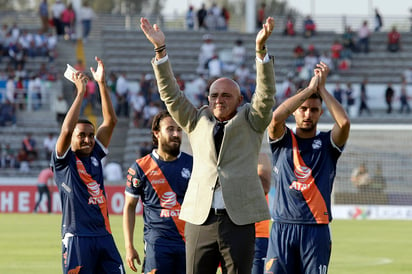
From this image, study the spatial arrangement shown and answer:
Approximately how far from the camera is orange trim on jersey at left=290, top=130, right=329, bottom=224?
8.12 metres

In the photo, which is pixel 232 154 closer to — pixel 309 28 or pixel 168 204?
pixel 168 204

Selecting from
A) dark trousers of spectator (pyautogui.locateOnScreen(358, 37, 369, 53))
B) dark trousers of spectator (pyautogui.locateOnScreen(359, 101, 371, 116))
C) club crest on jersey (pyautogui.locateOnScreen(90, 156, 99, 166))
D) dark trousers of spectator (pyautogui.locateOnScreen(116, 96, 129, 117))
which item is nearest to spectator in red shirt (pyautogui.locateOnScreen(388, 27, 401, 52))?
dark trousers of spectator (pyautogui.locateOnScreen(358, 37, 369, 53))

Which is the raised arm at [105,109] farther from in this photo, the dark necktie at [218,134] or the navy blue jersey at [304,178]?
the dark necktie at [218,134]

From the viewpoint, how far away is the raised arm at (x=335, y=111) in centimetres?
784

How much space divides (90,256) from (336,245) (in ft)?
33.9

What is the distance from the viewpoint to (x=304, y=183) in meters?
8.22

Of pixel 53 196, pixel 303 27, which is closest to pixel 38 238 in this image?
pixel 53 196

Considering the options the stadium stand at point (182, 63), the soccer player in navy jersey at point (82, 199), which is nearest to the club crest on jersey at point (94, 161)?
the soccer player in navy jersey at point (82, 199)

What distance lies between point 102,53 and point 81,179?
105ft

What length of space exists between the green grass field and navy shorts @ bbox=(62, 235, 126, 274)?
524 cm

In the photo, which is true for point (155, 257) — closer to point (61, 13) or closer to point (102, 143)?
point (102, 143)

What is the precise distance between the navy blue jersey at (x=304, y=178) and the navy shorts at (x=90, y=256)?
61.7 inches

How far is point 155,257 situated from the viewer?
839 centimetres

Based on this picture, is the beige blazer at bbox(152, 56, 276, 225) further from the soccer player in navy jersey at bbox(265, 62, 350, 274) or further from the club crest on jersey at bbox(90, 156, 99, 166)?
the club crest on jersey at bbox(90, 156, 99, 166)
